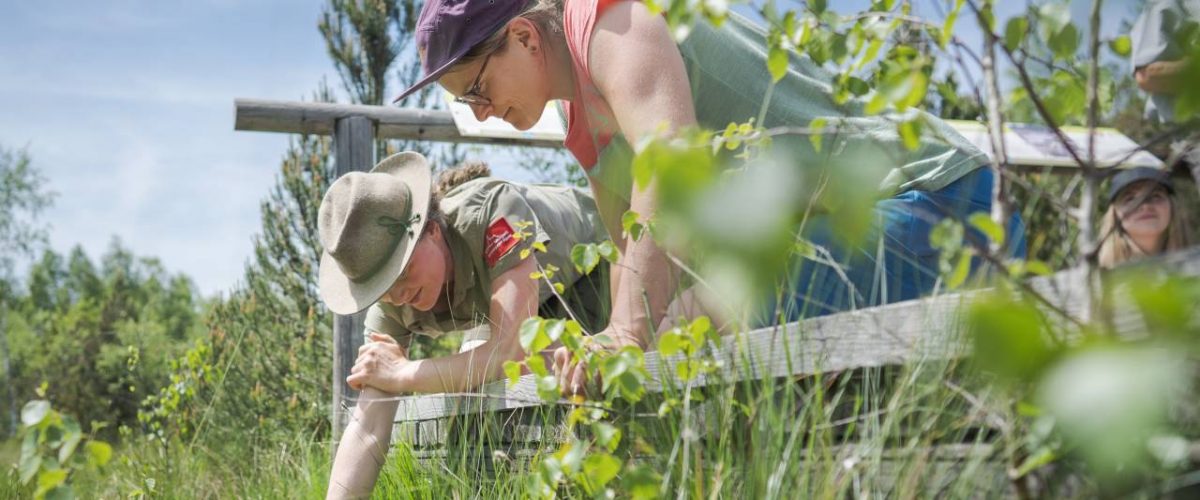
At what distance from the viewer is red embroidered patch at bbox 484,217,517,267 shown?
2775 millimetres

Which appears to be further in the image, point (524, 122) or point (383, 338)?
point (383, 338)

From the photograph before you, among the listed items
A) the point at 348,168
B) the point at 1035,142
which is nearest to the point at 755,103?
the point at 348,168

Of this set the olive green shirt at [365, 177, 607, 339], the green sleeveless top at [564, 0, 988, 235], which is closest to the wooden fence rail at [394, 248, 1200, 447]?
the green sleeveless top at [564, 0, 988, 235]

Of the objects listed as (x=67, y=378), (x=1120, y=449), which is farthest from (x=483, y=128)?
(x=67, y=378)

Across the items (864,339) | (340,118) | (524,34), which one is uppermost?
(340,118)

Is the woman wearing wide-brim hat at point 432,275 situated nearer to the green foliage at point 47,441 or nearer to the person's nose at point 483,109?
the person's nose at point 483,109

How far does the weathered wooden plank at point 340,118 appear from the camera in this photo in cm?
444

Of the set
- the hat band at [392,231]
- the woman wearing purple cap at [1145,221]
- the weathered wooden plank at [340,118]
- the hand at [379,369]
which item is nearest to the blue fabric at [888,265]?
the woman wearing purple cap at [1145,221]

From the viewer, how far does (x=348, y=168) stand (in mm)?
4406

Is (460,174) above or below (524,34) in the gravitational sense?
below

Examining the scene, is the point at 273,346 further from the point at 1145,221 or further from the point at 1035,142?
the point at 1145,221

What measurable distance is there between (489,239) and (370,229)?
0.37 m

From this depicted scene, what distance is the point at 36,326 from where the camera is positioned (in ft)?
131

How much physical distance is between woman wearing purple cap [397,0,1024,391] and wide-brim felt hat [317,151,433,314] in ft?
2.35
